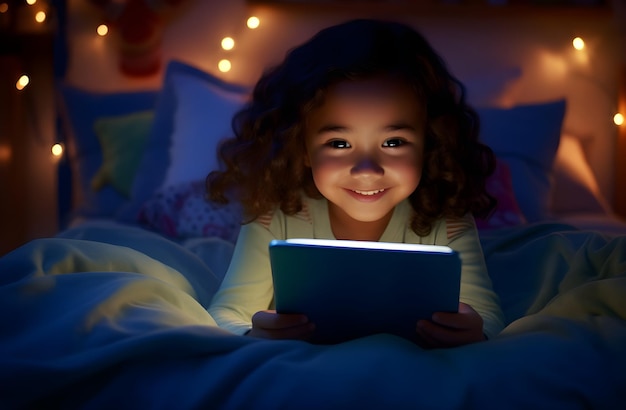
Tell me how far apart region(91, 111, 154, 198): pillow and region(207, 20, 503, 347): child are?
35.6 inches

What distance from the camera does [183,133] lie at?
6.88 ft

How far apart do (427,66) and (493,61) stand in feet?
5.00

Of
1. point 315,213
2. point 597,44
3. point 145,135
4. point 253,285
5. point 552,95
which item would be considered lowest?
point 253,285

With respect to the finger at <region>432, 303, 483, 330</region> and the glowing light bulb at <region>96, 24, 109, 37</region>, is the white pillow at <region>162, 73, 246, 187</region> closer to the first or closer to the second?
the glowing light bulb at <region>96, 24, 109, 37</region>

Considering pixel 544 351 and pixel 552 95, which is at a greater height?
pixel 552 95

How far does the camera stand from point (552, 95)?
2.59m

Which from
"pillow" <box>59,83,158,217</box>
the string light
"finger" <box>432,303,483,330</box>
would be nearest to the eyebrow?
"finger" <box>432,303,483,330</box>

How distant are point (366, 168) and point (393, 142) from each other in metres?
0.08

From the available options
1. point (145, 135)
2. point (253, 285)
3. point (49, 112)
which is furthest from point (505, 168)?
point (49, 112)

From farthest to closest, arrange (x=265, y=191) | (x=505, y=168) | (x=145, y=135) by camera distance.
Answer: (x=145, y=135) → (x=505, y=168) → (x=265, y=191)

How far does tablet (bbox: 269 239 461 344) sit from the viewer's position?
0.83 meters

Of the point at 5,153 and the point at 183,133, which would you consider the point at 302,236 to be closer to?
the point at 183,133

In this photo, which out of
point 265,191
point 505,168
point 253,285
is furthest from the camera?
point 505,168

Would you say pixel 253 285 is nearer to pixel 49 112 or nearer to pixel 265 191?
pixel 265 191
